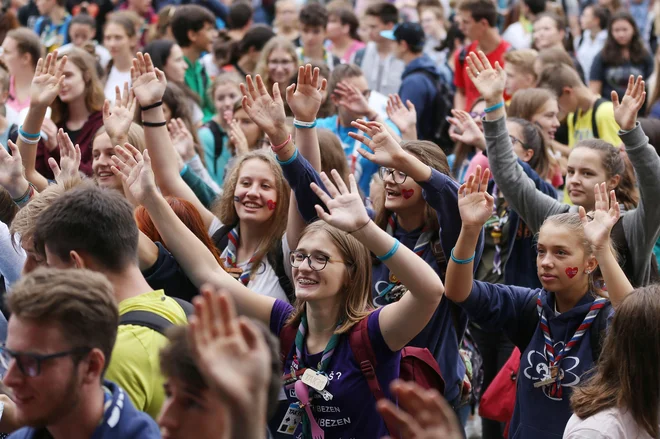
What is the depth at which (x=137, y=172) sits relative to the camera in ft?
12.6

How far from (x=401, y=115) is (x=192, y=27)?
4222 mm

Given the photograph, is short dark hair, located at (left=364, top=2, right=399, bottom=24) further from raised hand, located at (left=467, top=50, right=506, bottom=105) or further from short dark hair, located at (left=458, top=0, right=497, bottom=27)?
raised hand, located at (left=467, top=50, right=506, bottom=105)

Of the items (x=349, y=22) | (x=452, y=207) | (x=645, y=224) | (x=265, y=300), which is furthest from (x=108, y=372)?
(x=349, y=22)

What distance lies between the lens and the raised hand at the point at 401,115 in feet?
19.2

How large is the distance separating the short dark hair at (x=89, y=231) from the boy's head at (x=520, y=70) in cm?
580

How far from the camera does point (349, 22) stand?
10.9 m

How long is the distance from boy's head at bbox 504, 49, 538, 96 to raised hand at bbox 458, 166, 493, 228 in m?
4.56

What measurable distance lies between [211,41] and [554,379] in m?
6.86

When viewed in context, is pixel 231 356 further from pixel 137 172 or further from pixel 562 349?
pixel 562 349

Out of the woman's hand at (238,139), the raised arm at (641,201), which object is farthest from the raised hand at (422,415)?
the woman's hand at (238,139)

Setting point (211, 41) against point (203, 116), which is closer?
point (203, 116)

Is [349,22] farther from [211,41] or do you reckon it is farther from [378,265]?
[378,265]

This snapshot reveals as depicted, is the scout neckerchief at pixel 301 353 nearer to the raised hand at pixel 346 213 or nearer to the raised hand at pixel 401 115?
the raised hand at pixel 346 213

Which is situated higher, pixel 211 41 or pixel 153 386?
pixel 211 41
